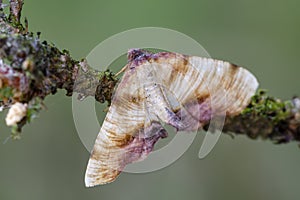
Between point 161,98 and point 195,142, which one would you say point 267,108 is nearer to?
point 161,98

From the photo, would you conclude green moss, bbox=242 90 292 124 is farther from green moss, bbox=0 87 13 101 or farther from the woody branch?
green moss, bbox=0 87 13 101

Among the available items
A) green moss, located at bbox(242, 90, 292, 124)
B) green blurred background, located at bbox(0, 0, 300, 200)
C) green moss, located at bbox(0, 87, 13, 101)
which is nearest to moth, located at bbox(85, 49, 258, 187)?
green moss, located at bbox(242, 90, 292, 124)

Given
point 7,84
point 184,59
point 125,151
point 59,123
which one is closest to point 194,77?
point 184,59

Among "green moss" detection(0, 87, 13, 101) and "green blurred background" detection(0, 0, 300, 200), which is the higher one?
"green blurred background" detection(0, 0, 300, 200)

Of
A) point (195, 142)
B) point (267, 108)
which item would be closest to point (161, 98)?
point (267, 108)

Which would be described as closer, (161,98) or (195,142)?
(161,98)

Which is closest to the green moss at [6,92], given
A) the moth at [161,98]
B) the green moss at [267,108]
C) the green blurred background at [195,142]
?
the moth at [161,98]
